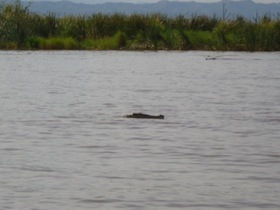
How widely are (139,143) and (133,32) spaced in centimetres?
3540

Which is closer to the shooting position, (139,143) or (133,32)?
(139,143)

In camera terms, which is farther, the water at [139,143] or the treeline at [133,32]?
the treeline at [133,32]

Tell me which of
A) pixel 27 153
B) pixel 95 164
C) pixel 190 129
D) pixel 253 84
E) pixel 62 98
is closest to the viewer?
pixel 95 164

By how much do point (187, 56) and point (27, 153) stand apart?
1162 inches

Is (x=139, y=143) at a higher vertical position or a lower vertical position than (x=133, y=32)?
higher

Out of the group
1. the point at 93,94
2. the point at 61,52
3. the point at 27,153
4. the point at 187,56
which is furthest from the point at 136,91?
the point at 61,52

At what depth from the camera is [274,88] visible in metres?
24.2

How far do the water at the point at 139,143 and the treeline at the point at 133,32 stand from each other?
16.7 metres

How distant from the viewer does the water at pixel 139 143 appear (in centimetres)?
938

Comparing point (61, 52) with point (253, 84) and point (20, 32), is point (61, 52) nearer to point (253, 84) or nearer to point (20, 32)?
point (20, 32)

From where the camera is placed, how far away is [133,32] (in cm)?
4853

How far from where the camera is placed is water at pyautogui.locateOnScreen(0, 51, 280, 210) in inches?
369

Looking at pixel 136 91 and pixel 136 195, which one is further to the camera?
pixel 136 91

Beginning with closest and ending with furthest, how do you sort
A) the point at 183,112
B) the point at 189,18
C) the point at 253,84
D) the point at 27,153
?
1. the point at 27,153
2. the point at 183,112
3. the point at 253,84
4. the point at 189,18
